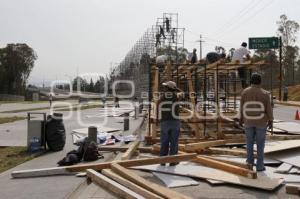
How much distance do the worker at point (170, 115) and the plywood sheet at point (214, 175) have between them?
0.67m

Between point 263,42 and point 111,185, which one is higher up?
point 263,42

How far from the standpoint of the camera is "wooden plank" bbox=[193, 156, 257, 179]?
857 centimetres

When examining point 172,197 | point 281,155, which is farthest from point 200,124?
point 172,197

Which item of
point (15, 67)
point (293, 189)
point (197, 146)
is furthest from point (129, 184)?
point (15, 67)

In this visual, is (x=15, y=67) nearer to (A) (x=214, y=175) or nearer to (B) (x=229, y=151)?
(B) (x=229, y=151)

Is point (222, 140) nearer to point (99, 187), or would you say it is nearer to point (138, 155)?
point (138, 155)

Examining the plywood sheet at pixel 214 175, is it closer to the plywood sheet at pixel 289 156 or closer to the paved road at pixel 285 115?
the plywood sheet at pixel 289 156

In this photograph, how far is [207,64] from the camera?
→ 49.9 ft

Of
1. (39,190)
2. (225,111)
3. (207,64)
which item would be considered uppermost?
(207,64)

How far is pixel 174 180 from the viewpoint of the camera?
8.72 meters

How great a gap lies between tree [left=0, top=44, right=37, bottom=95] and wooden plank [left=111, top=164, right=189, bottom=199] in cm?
10158

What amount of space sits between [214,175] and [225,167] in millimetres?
358

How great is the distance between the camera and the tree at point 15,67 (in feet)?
354

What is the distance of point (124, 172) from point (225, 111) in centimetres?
942
